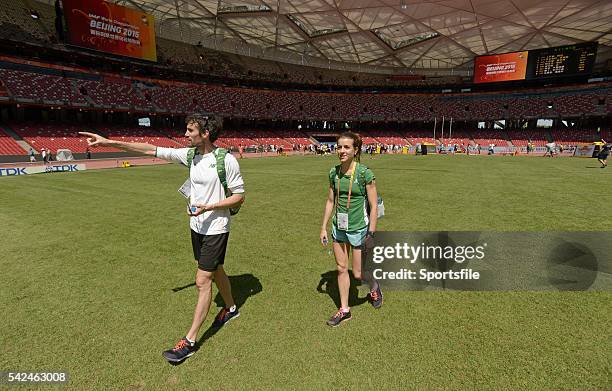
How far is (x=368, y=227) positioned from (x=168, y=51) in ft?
190

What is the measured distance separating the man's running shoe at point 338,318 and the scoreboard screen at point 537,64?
63.4 metres

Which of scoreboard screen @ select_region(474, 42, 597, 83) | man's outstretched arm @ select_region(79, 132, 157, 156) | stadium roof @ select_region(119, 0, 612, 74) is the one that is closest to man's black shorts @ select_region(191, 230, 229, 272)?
man's outstretched arm @ select_region(79, 132, 157, 156)

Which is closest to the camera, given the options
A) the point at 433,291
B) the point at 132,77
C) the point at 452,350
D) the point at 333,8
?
the point at 452,350

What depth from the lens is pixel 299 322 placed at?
3449 mm

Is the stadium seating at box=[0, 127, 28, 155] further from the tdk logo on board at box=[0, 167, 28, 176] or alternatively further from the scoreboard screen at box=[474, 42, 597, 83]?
the scoreboard screen at box=[474, 42, 597, 83]

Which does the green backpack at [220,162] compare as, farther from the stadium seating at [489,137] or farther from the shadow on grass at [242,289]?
the stadium seating at [489,137]

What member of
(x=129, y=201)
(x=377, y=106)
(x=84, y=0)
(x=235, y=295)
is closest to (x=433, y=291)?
(x=235, y=295)

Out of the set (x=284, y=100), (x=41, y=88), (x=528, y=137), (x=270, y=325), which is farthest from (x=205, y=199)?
(x=528, y=137)

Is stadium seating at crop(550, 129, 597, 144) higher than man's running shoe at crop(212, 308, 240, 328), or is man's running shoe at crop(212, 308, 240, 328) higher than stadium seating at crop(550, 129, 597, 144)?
stadium seating at crop(550, 129, 597, 144)

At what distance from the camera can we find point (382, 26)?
42.1 metres

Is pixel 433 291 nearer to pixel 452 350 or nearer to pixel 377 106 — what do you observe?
pixel 452 350

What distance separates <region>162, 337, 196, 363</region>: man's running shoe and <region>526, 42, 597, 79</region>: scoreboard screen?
2552 inches

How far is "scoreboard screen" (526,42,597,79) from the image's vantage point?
150 feet

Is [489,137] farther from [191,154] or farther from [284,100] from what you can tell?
[191,154]
